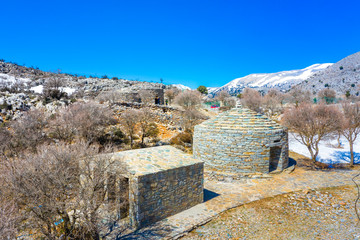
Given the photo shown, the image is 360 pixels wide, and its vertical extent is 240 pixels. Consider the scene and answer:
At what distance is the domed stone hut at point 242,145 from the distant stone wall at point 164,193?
13.1ft

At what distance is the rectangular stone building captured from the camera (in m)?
→ 6.57

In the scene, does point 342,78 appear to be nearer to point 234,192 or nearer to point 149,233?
point 234,192

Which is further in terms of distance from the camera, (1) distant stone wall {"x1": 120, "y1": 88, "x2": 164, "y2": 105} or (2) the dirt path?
(1) distant stone wall {"x1": 120, "y1": 88, "x2": 164, "y2": 105}

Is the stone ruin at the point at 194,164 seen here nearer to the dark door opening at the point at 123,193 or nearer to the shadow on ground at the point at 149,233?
the dark door opening at the point at 123,193

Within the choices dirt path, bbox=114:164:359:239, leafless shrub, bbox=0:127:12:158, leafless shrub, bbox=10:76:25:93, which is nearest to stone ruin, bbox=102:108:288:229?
dirt path, bbox=114:164:359:239

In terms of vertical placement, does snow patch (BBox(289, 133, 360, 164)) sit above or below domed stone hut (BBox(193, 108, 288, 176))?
below

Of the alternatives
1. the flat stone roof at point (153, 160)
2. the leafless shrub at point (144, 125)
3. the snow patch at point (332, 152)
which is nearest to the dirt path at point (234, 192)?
the flat stone roof at point (153, 160)

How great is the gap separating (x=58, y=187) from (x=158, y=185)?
292 cm

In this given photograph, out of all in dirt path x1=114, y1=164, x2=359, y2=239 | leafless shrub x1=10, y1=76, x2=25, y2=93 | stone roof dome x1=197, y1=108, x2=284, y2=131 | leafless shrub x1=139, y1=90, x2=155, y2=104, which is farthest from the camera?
leafless shrub x1=139, y1=90, x2=155, y2=104

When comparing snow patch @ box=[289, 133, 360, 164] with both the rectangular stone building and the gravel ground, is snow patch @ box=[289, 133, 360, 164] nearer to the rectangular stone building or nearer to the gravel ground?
the gravel ground

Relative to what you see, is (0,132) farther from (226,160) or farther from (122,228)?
(226,160)

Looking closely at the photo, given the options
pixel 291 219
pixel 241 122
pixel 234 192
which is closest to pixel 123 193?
pixel 234 192

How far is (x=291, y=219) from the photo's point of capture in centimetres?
782

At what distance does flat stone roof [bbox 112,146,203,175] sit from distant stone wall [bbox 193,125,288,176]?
3574 millimetres
